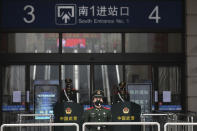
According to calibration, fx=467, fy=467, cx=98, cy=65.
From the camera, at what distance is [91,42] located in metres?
16.0

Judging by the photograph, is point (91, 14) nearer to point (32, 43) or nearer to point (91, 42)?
point (91, 42)

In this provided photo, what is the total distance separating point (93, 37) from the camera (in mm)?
16000

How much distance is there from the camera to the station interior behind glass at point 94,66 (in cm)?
1574

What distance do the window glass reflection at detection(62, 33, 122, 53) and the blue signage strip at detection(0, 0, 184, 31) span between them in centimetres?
28

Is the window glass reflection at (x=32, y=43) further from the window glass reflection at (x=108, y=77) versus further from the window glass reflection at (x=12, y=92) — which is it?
the window glass reflection at (x=108, y=77)

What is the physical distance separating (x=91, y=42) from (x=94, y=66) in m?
0.83

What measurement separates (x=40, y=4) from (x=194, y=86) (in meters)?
5.87

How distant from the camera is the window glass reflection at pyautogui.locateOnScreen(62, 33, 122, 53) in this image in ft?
52.2

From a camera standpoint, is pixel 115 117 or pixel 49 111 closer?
pixel 115 117

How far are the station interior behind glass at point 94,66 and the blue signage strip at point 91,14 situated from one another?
34cm

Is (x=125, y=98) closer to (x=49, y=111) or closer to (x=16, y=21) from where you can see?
(x=49, y=111)

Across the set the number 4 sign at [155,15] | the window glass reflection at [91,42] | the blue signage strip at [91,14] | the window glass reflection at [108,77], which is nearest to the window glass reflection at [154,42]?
the blue signage strip at [91,14]

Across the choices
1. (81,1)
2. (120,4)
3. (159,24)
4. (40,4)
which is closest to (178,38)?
(159,24)

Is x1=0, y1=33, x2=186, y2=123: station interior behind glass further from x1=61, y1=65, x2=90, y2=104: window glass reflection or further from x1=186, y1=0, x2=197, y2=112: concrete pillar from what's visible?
x1=186, y1=0, x2=197, y2=112: concrete pillar
